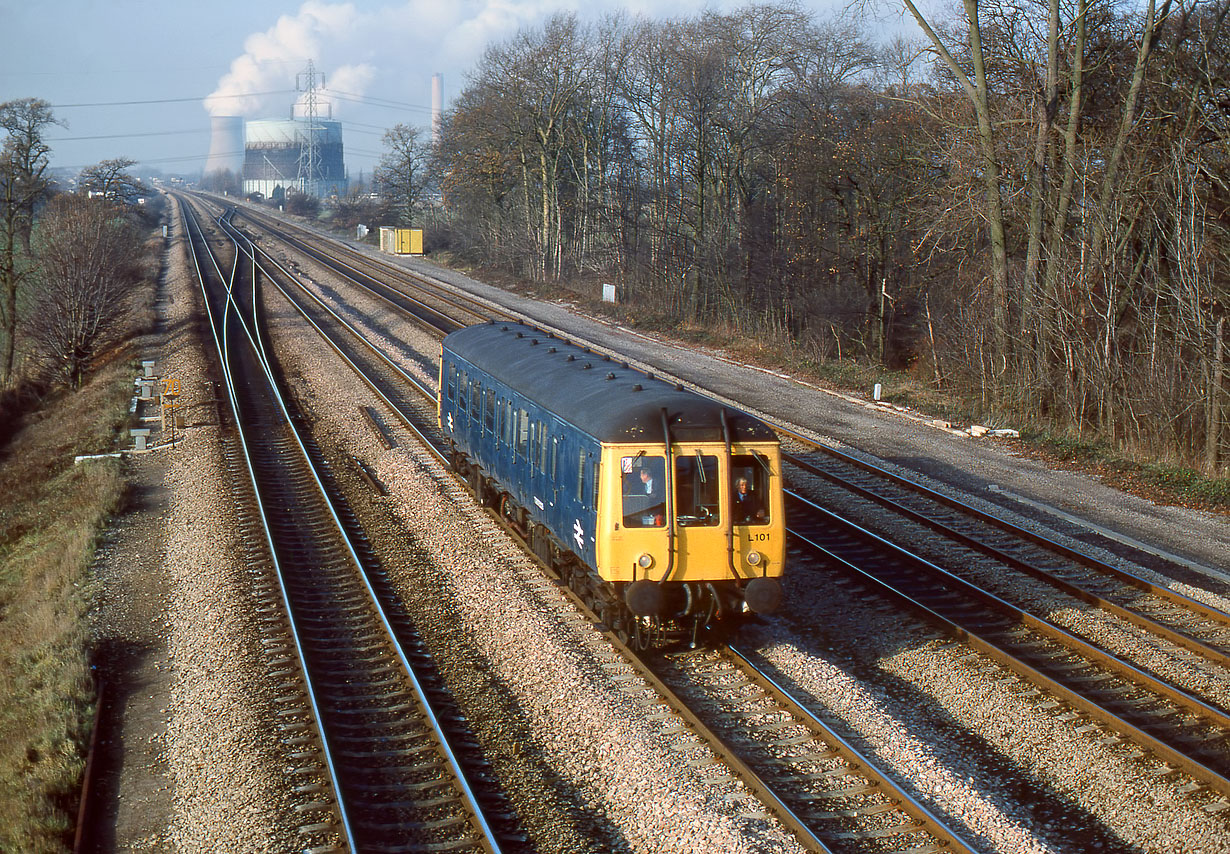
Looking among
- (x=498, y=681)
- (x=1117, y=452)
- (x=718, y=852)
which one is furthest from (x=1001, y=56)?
(x=718, y=852)

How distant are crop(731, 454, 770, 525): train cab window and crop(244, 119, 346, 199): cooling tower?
15308 cm

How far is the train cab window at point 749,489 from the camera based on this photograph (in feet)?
34.6

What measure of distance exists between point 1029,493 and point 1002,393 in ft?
21.4

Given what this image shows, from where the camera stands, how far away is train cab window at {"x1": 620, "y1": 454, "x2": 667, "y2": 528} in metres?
10.3

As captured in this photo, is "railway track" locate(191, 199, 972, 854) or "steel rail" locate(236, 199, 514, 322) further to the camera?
"steel rail" locate(236, 199, 514, 322)

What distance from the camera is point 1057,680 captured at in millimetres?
10484

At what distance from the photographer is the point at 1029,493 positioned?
18.0m

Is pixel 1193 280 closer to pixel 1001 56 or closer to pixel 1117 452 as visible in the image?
pixel 1117 452

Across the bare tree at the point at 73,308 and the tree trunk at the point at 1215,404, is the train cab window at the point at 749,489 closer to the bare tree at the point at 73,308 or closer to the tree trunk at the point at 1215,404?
the tree trunk at the point at 1215,404

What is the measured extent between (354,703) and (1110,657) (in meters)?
7.47

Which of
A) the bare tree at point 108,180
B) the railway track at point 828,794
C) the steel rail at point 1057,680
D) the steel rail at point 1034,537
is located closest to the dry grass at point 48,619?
the railway track at point 828,794

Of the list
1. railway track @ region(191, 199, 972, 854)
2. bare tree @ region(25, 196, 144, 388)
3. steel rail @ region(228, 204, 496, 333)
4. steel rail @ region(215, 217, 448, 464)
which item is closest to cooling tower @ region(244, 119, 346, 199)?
steel rail @ region(228, 204, 496, 333)

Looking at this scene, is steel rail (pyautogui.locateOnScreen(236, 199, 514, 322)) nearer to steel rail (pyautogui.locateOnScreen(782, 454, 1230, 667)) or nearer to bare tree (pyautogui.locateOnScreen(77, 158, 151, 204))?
bare tree (pyautogui.locateOnScreen(77, 158, 151, 204))

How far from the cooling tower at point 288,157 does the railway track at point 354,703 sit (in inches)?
5810
